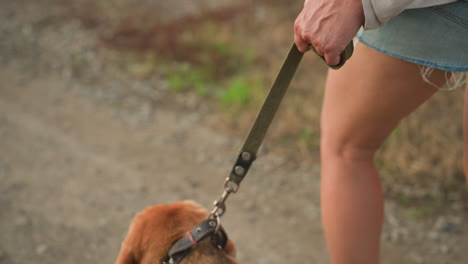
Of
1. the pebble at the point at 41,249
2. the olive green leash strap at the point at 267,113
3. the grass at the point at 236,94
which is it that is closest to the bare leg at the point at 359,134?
the olive green leash strap at the point at 267,113

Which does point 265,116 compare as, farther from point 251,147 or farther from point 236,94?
point 236,94

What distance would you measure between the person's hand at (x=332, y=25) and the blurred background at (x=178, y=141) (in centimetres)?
176

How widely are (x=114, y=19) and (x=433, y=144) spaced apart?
4.18 m

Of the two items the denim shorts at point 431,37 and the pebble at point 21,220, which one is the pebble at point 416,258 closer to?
the denim shorts at point 431,37

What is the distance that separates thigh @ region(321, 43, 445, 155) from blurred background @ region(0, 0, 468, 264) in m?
1.25

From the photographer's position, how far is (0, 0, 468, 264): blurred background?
3027mm

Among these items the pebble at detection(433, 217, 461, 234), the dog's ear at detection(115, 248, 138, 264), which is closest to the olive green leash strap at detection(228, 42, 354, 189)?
the dog's ear at detection(115, 248, 138, 264)

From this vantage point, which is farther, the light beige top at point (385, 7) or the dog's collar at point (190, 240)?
the dog's collar at point (190, 240)

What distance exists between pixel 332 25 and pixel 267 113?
1.43 ft

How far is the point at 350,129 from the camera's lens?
5.91 ft

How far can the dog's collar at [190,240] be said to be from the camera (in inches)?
68.6

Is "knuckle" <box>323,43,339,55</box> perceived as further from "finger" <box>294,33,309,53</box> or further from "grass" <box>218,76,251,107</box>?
"grass" <box>218,76,251,107</box>

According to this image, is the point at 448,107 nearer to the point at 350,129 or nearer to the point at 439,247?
the point at 439,247

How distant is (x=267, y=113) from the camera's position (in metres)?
1.73
